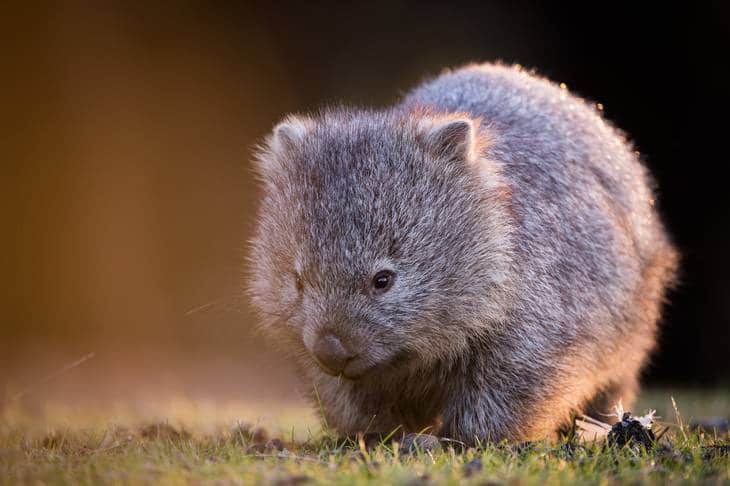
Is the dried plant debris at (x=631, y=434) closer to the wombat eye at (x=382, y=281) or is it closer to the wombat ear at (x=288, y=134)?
the wombat eye at (x=382, y=281)

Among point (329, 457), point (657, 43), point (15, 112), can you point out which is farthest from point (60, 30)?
point (329, 457)

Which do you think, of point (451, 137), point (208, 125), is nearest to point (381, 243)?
point (451, 137)

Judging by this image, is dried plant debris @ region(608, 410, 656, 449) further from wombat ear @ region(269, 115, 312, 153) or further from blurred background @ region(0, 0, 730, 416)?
blurred background @ region(0, 0, 730, 416)

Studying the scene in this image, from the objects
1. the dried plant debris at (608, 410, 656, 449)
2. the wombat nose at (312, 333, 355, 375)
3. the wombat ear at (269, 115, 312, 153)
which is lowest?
the dried plant debris at (608, 410, 656, 449)

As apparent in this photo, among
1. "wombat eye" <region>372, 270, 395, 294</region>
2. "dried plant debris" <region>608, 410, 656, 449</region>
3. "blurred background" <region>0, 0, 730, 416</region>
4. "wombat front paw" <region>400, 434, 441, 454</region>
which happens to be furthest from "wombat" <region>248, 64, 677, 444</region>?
"blurred background" <region>0, 0, 730, 416</region>

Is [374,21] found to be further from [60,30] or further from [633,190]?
[633,190]

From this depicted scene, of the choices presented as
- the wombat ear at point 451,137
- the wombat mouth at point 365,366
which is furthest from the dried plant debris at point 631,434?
the wombat ear at point 451,137

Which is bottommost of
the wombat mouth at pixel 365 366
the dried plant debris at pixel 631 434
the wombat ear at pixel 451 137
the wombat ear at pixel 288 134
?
the dried plant debris at pixel 631 434
